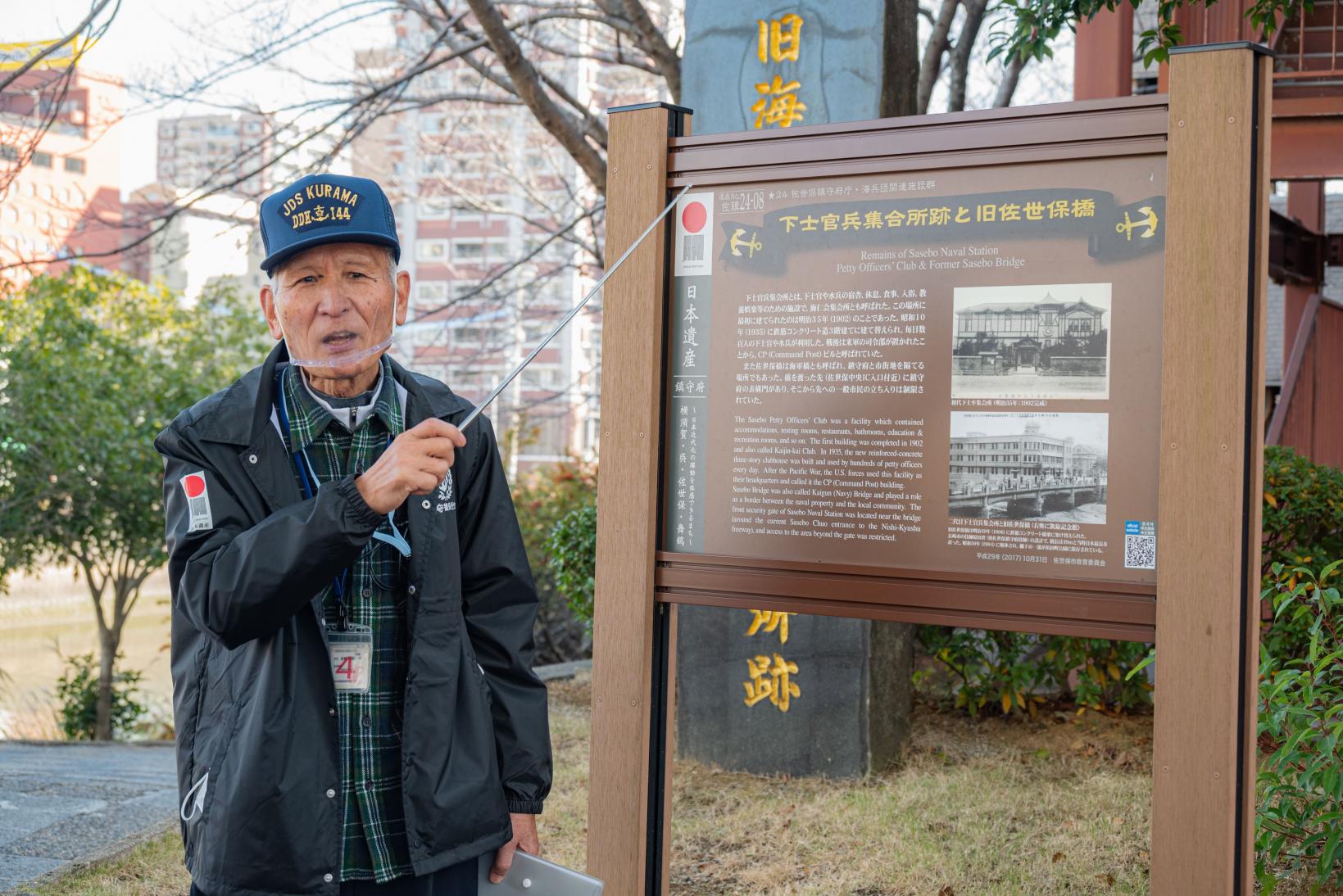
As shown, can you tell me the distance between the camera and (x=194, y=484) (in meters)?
1.97

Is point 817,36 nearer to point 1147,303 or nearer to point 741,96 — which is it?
point 741,96

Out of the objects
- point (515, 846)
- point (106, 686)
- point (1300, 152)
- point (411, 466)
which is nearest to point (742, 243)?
point (411, 466)

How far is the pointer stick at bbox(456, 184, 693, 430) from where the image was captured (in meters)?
2.05

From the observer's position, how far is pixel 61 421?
970 centimetres

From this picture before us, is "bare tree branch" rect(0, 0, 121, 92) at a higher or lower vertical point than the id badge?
higher

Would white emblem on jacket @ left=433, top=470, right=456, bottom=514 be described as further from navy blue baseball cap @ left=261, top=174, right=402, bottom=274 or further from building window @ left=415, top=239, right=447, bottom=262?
building window @ left=415, top=239, right=447, bottom=262

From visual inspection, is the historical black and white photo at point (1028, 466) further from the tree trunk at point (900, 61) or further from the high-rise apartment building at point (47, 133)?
the high-rise apartment building at point (47, 133)

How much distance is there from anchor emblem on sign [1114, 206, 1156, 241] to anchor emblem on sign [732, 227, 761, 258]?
770 mm

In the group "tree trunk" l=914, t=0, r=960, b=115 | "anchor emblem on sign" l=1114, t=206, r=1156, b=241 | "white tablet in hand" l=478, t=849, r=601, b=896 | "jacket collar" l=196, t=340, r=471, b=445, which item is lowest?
"white tablet in hand" l=478, t=849, r=601, b=896

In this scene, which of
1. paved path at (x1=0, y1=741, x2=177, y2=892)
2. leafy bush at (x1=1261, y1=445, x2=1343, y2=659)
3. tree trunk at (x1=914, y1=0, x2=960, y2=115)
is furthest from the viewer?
tree trunk at (x1=914, y1=0, x2=960, y2=115)

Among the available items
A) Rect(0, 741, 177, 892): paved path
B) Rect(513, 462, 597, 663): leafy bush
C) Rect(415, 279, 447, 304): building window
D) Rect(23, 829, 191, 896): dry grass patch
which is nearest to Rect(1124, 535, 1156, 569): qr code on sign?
Rect(23, 829, 191, 896): dry grass patch

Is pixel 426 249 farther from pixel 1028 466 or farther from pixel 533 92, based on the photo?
pixel 1028 466

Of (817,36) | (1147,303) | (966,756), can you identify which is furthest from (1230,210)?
(966,756)

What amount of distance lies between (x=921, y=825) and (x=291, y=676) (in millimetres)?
3297
